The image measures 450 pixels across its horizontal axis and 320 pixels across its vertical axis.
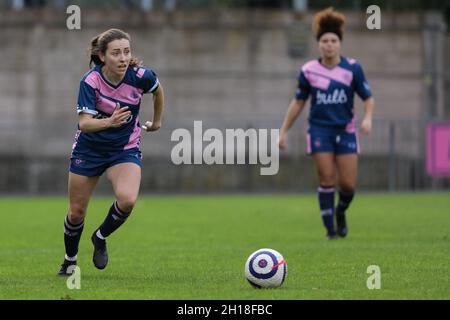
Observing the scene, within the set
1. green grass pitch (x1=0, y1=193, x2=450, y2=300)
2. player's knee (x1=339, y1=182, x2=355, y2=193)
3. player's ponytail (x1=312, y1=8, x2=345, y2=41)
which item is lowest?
green grass pitch (x1=0, y1=193, x2=450, y2=300)

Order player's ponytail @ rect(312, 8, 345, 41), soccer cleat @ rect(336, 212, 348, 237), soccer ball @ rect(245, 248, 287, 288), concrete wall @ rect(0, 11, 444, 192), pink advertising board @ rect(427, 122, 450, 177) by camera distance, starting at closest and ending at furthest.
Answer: soccer ball @ rect(245, 248, 287, 288) → player's ponytail @ rect(312, 8, 345, 41) → soccer cleat @ rect(336, 212, 348, 237) → pink advertising board @ rect(427, 122, 450, 177) → concrete wall @ rect(0, 11, 444, 192)

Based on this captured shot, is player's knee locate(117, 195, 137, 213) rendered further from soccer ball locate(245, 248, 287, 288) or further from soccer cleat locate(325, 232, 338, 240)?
soccer cleat locate(325, 232, 338, 240)

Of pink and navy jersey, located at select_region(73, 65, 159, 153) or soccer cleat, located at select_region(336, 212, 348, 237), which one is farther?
soccer cleat, located at select_region(336, 212, 348, 237)

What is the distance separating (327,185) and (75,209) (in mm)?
4265

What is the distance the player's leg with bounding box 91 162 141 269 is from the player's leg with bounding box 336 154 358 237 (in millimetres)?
4008

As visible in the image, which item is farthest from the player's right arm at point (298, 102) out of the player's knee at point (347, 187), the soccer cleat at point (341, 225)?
the soccer cleat at point (341, 225)

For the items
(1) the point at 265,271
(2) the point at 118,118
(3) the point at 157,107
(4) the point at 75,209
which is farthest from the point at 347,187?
(1) the point at 265,271

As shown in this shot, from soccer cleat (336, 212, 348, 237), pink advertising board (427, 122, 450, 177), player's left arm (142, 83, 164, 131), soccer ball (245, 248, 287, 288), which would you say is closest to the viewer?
soccer ball (245, 248, 287, 288)

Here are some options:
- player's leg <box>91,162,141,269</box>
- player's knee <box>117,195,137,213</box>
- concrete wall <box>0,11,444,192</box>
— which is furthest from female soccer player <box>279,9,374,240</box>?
concrete wall <box>0,11,444,192</box>

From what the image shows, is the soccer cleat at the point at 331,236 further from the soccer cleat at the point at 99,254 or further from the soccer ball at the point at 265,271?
the soccer ball at the point at 265,271

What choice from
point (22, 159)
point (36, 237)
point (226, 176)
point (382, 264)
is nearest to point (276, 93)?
point (226, 176)

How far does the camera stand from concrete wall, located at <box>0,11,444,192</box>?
2619 cm

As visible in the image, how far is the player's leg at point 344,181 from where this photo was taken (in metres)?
12.3

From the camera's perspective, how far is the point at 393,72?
88.5ft
